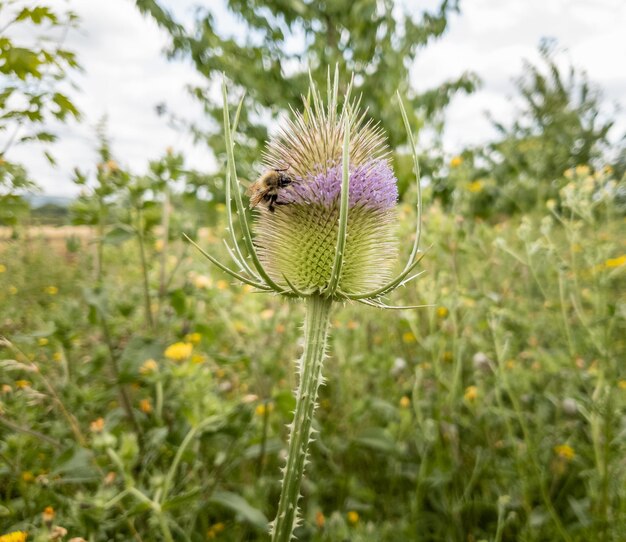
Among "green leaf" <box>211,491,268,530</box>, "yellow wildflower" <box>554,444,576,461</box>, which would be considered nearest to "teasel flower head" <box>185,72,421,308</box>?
"green leaf" <box>211,491,268,530</box>

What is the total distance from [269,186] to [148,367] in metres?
1.07

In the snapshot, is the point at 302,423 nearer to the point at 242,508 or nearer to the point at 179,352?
the point at 242,508

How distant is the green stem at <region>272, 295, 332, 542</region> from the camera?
109 cm

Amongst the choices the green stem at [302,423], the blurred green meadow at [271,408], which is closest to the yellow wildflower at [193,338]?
the blurred green meadow at [271,408]

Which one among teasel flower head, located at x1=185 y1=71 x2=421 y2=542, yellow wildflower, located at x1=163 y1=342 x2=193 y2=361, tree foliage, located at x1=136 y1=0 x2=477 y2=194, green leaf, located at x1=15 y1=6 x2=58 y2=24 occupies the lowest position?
yellow wildflower, located at x1=163 y1=342 x2=193 y2=361

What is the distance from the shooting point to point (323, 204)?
1343 mm

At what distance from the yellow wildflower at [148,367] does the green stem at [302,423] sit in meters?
1.03

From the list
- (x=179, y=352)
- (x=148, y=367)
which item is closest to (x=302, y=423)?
(x=179, y=352)

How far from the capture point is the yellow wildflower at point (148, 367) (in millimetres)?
1976

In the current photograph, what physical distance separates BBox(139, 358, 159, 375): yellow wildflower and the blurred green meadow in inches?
1.1

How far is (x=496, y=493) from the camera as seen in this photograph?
2.78m

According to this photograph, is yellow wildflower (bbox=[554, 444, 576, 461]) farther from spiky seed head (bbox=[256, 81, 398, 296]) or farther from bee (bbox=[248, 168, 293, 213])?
bee (bbox=[248, 168, 293, 213])

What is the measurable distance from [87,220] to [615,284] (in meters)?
5.87

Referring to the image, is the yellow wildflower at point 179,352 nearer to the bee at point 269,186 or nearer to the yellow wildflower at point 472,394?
the bee at point 269,186
